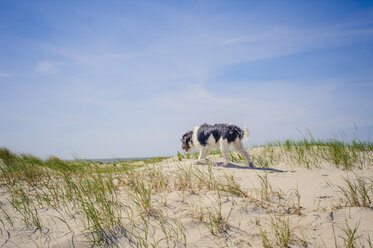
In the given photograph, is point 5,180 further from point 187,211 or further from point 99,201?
point 187,211

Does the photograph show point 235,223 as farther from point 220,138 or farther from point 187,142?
point 187,142

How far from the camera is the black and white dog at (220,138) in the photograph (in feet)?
19.9

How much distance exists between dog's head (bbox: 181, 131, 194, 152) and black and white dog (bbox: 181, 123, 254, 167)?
0.29 meters

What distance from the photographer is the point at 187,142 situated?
7168mm

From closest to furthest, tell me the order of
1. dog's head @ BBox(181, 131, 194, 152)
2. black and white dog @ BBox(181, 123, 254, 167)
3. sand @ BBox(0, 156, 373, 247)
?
sand @ BBox(0, 156, 373, 247) → black and white dog @ BBox(181, 123, 254, 167) → dog's head @ BBox(181, 131, 194, 152)

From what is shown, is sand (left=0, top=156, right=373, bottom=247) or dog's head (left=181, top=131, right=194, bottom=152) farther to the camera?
dog's head (left=181, top=131, right=194, bottom=152)

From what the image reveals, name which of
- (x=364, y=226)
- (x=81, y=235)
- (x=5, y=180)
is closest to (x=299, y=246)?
(x=364, y=226)

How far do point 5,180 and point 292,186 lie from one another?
19.8ft

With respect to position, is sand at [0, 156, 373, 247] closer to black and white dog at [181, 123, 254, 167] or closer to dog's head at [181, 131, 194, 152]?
black and white dog at [181, 123, 254, 167]

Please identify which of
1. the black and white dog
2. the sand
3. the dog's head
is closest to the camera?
the sand

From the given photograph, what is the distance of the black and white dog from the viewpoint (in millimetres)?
6070

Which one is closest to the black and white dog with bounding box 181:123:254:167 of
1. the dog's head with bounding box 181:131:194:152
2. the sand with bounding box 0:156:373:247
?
the dog's head with bounding box 181:131:194:152

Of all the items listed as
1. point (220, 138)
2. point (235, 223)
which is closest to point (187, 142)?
point (220, 138)

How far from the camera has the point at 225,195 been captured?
3.28 metres
